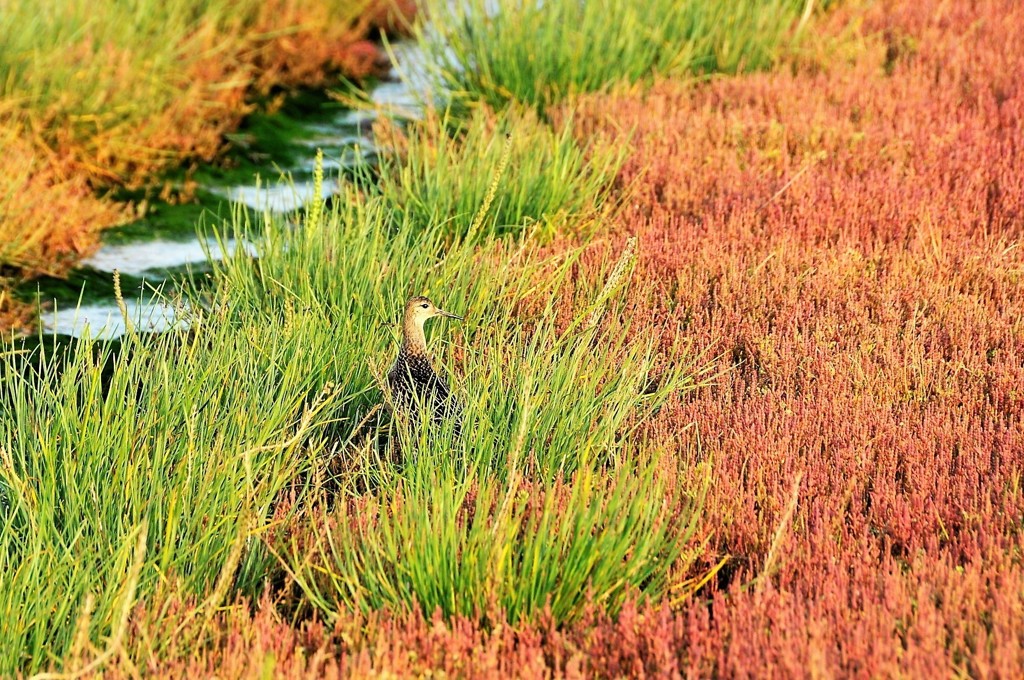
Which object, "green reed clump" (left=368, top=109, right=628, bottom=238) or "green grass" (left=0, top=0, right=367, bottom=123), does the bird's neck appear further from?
"green grass" (left=0, top=0, right=367, bottom=123)

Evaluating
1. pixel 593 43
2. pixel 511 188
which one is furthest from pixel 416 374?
pixel 593 43

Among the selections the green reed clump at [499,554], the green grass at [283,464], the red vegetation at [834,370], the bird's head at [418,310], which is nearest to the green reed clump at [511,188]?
the red vegetation at [834,370]

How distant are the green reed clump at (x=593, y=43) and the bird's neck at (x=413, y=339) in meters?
3.60

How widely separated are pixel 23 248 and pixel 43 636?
12.8ft

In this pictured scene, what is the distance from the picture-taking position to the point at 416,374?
4.88 m

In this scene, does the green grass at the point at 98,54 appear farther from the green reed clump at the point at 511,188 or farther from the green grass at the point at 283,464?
the green grass at the point at 283,464

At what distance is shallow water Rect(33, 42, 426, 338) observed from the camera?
255 inches

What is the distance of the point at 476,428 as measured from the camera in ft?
14.7

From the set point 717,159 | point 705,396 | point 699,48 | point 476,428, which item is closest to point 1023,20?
point 699,48

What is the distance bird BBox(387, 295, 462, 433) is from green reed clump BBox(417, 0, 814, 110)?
358 cm

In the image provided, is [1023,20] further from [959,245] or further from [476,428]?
[476,428]

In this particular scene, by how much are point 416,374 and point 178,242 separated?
11.1 feet

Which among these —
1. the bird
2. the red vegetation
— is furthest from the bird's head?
the red vegetation

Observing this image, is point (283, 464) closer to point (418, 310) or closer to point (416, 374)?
point (416, 374)
